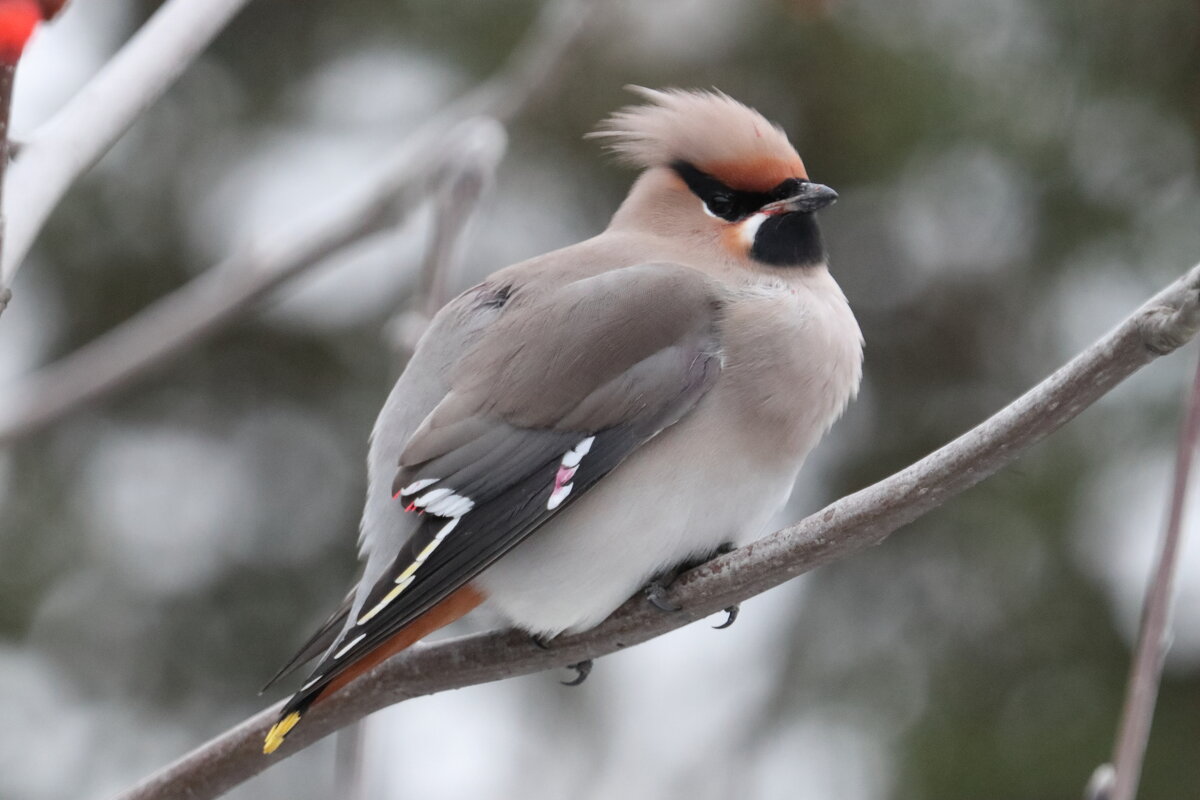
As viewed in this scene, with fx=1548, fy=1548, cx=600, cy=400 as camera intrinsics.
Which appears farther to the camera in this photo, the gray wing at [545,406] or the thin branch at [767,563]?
the gray wing at [545,406]

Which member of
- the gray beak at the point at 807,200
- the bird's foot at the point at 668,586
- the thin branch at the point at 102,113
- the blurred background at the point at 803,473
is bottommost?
the blurred background at the point at 803,473

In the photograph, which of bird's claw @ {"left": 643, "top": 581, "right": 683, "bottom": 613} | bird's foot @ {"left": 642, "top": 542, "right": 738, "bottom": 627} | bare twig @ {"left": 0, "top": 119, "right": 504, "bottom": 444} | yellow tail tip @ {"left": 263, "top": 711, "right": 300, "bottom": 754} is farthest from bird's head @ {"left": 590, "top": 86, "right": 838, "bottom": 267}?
yellow tail tip @ {"left": 263, "top": 711, "right": 300, "bottom": 754}

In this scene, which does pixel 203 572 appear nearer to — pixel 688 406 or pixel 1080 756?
pixel 1080 756

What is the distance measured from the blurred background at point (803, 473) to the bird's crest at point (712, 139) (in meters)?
1.88

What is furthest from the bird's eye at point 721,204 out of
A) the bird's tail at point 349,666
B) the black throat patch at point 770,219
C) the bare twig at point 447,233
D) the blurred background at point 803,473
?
the blurred background at point 803,473

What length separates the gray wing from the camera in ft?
8.38

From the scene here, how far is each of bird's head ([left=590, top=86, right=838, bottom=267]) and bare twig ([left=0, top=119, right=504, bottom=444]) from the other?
13.5 inches

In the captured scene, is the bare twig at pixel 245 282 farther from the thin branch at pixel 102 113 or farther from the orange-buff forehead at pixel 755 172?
the thin branch at pixel 102 113

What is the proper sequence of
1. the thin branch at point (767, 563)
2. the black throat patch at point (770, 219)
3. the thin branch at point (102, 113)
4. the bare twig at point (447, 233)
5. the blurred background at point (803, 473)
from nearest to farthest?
the thin branch at point (767, 563)
the thin branch at point (102, 113)
the bare twig at point (447, 233)
the black throat patch at point (770, 219)
the blurred background at point (803, 473)

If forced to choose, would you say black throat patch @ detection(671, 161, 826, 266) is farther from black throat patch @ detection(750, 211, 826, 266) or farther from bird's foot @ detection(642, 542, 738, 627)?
bird's foot @ detection(642, 542, 738, 627)

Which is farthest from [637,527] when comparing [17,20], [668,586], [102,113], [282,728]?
[17,20]

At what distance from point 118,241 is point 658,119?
347 centimetres

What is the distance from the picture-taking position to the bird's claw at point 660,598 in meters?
2.42

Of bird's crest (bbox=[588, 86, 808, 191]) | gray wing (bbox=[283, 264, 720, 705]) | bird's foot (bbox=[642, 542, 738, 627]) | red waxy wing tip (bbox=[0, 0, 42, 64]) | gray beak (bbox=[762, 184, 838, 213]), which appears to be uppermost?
red waxy wing tip (bbox=[0, 0, 42, 64])
